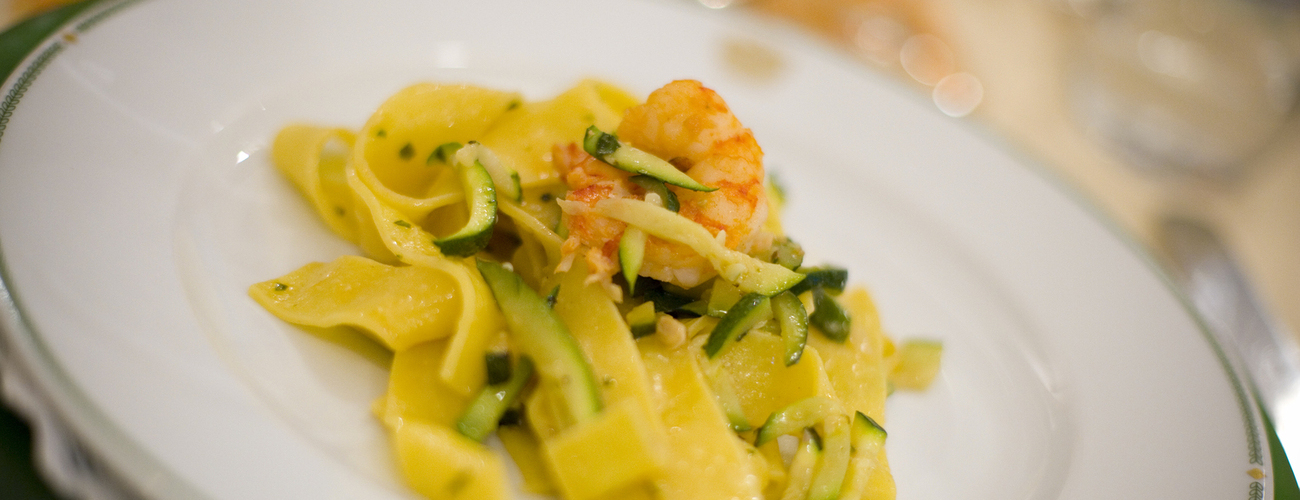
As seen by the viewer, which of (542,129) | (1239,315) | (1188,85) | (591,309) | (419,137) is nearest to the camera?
(591,309)

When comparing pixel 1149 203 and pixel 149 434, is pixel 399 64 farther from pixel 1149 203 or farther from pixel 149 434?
pixel 1149 203

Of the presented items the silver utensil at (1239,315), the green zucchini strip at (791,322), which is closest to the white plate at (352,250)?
the green zucchini strip at (791,322)

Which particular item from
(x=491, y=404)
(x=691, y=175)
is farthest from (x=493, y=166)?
(x=491, y=404)

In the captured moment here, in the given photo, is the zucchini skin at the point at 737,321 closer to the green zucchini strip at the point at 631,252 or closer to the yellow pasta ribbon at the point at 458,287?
the green zucchini strip at the point at 631,252

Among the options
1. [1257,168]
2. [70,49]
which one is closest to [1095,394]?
[70,49]

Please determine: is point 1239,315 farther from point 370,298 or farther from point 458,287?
point 370,298

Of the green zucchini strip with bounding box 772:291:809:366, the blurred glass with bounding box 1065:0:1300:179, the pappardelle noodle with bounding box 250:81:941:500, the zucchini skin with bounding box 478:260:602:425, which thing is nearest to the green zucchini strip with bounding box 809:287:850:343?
the pappardelle noodle with bounding box 250:81:941:500

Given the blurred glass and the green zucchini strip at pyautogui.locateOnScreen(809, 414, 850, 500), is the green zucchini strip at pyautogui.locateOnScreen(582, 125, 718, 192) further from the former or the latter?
the blurred glass
